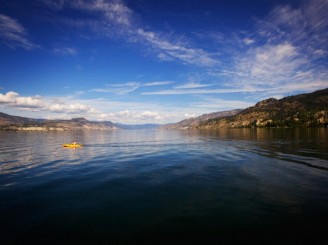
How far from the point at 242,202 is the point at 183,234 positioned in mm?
8794

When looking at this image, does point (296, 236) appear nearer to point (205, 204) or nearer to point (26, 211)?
point (205, 204)

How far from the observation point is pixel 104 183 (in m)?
30.2

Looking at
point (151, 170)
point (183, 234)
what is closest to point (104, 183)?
point (151, 170)

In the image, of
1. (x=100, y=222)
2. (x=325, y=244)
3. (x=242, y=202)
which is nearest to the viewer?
(x=325, y=244)

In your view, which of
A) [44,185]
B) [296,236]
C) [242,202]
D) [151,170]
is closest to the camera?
[296,236]

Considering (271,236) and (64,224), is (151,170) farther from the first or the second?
(271,236)

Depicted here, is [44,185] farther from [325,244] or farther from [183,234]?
[325,244]

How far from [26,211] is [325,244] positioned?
23.8 meters

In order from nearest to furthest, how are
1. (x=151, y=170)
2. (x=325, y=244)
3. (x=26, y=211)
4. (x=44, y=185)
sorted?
(x=325, y=244)
(x=26, y=211)
(x=44, y=185)
(x=151, y=170)

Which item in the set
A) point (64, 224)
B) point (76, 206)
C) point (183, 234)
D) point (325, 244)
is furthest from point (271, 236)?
point (76, 206)

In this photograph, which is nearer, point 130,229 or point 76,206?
point 130,229

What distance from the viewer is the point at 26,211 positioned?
20.6 metres

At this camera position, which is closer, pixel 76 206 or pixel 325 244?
pixel 325 244

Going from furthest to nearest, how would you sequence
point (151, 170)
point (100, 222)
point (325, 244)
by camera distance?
point (151, 170), point (100, 222), point (325, 244)
